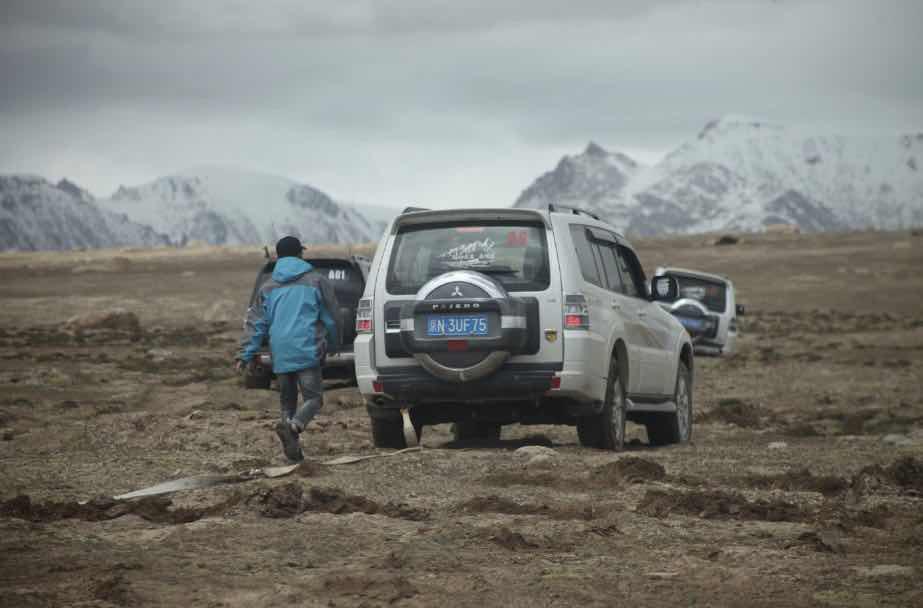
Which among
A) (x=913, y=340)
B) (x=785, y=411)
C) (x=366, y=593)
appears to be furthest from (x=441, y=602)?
(x=913, y=340)

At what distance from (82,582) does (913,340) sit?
1202 inches

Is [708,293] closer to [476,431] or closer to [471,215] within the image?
[476,431]

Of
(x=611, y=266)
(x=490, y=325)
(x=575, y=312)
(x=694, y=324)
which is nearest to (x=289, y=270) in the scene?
(x=490, y=325)

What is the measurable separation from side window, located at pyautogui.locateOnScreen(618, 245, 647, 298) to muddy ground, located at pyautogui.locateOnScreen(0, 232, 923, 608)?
1.47 m

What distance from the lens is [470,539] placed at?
8.19 metres

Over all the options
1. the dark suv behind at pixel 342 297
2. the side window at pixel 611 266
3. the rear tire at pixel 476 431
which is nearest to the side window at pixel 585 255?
the side window at pixel 611 266

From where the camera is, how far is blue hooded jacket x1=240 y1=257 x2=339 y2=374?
11930 mm

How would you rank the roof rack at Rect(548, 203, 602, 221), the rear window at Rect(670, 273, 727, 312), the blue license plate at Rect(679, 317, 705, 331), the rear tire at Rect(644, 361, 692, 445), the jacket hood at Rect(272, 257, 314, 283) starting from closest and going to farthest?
the jacket hood at Rect(272, 257, 314, 283), the roof rack at Rect(548, 203, 602, 221), the rear tire at Rect(644, 361, 692, 445), the blue license plate at Rect(679, 317, 705, 331), the rear window at Rect(670, 273, 727, 312)

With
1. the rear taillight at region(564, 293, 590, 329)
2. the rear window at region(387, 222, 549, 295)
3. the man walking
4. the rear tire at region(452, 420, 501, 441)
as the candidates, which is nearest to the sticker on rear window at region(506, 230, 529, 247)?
the rear window at region(387, 222, 549, 295)

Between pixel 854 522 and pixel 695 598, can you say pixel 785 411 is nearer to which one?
pixel 854 522

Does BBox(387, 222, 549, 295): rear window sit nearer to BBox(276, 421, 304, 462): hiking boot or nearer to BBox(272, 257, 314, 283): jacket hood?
BBox(272, 257, 314, 283): jacket hood

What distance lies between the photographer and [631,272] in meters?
14.5

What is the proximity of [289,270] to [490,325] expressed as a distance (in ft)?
5.14

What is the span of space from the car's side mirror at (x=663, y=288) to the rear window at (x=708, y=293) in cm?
1510
